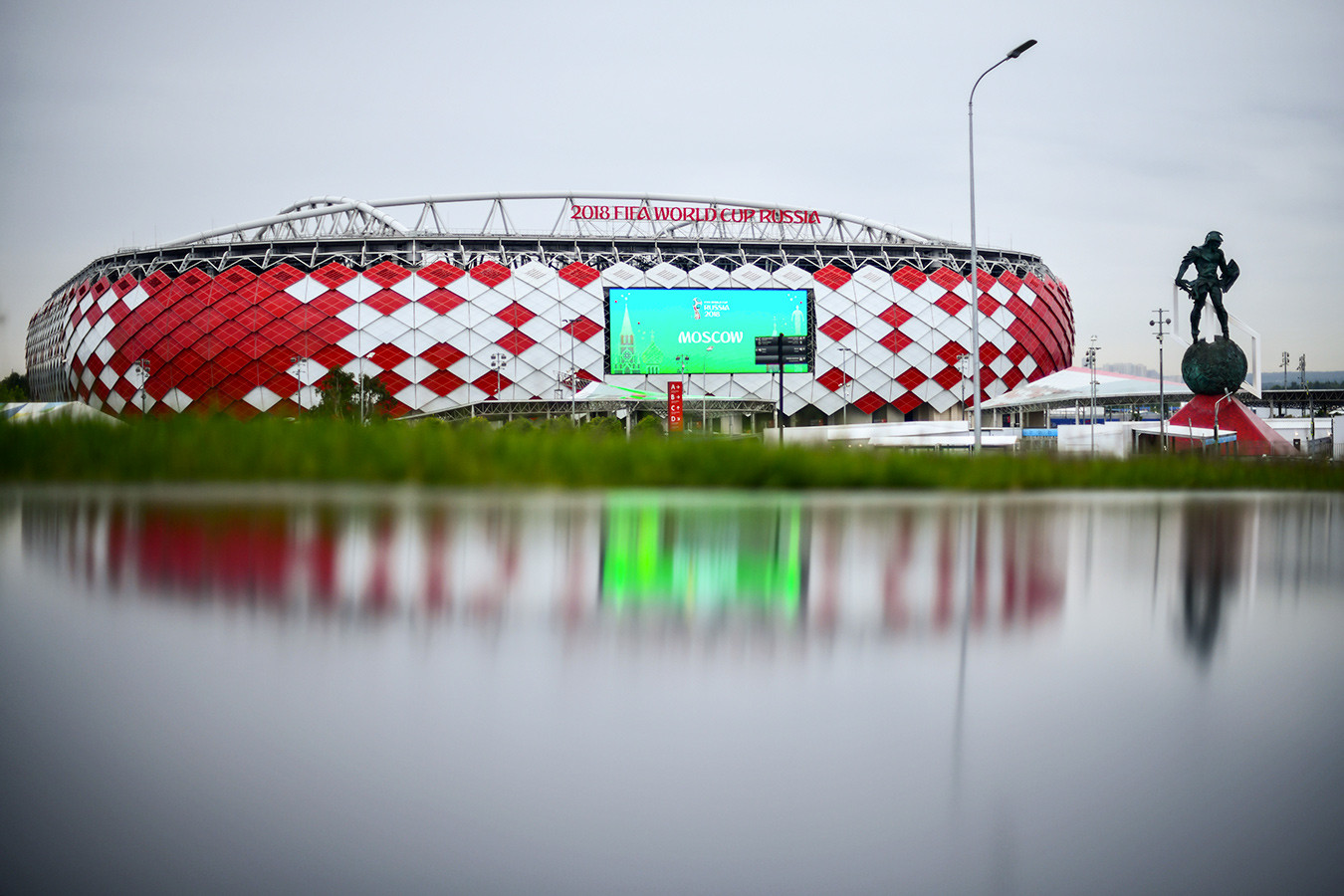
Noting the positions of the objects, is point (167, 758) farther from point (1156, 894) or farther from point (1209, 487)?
point (1209, 487)

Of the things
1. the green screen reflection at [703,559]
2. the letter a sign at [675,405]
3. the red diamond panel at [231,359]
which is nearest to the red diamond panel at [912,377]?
the letter a sign at [675,405]

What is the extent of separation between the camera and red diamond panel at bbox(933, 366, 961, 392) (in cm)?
4759

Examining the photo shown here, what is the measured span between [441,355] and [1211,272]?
34614mm

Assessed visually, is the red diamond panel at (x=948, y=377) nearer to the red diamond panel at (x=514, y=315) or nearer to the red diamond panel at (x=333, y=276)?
the red diamond panel at (x=514, y=315)

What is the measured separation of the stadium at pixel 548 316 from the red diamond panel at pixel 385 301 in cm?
10

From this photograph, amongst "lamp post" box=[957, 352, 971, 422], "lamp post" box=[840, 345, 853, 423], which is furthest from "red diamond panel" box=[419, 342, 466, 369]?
"lamp post" box=[957, 352, 971, 422]

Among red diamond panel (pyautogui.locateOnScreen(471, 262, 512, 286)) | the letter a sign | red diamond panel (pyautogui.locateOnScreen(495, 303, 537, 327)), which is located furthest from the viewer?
red diamond panel (pyautogui.locateOnScreen(471, 262, 512, 286))

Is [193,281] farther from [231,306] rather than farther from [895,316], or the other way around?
[895,316]

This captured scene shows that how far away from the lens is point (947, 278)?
48438mm

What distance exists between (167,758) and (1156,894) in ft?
4.86

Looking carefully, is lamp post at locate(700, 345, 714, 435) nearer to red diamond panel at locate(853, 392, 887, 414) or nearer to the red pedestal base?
red diamond panel at locate(853, 392, 887, 414)

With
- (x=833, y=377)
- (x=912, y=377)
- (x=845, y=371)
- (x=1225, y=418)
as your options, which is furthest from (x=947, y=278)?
(x=1225, y=418)

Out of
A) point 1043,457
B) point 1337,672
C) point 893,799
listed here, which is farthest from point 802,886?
point 1043,457

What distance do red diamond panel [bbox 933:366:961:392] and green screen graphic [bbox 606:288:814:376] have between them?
382 inches
